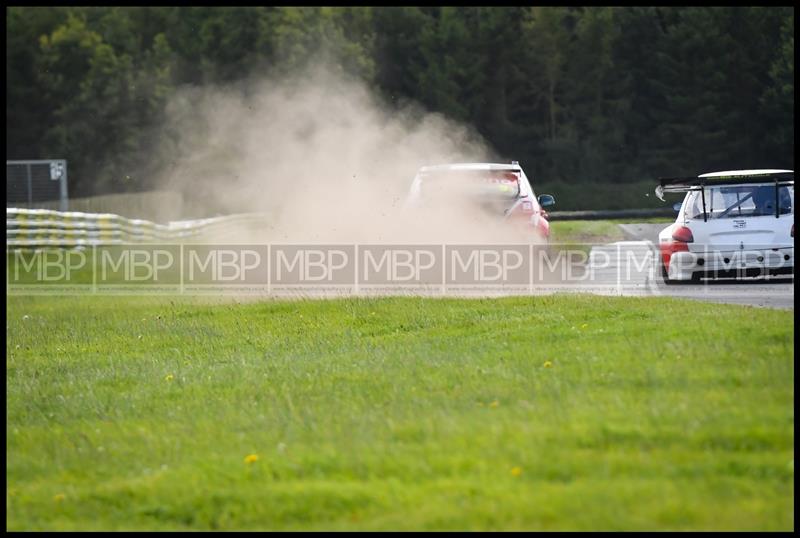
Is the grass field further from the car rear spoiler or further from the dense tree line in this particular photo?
the dense tree line

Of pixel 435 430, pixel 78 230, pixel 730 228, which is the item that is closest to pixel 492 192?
pixel 730 228

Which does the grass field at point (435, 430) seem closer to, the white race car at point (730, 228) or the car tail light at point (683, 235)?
the white race car at point (730, 228)

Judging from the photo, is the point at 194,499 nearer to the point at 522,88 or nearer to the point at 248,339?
the point at 248,339

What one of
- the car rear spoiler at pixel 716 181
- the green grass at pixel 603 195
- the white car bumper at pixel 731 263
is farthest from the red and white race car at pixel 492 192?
the green grass at pixel 603 195

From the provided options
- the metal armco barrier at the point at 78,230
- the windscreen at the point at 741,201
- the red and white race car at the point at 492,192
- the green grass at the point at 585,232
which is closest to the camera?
the windscreen at the point at 741,201

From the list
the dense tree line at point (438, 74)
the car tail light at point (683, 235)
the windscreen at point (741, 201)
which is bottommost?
the car tail light at point (683, 235)

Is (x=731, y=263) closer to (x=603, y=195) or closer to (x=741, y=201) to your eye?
(x=741, y=201)

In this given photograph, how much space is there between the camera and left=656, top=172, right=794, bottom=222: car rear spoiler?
16.0m

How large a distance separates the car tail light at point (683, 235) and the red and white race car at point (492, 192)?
2615 mm

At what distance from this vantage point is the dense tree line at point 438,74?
2378 inches

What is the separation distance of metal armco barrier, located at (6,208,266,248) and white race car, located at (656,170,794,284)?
18.4 metres

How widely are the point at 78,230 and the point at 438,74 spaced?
119 ft

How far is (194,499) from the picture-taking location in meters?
6.66

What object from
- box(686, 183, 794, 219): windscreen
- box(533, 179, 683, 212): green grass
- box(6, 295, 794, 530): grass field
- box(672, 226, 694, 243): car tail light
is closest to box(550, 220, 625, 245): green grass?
box(686, 183, 794, 219): windscreen
